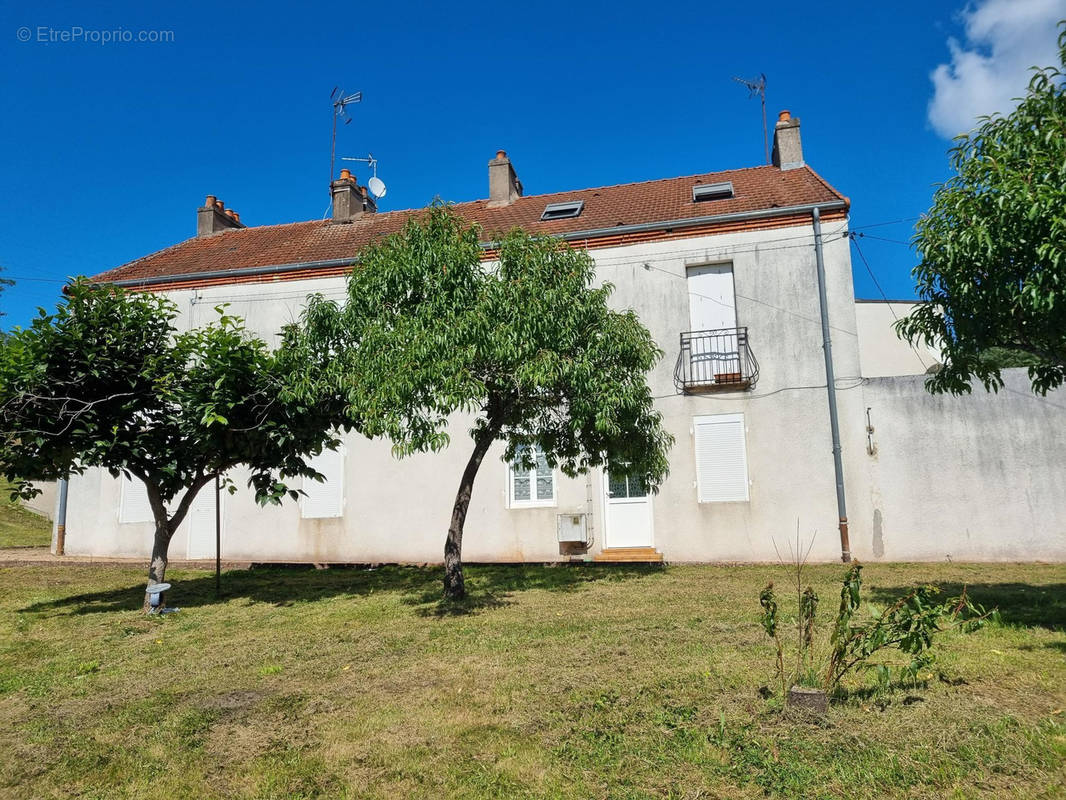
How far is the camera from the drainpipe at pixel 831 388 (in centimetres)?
1102

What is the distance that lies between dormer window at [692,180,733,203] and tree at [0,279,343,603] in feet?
28.9

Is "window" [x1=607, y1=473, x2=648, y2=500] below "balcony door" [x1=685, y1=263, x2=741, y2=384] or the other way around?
below

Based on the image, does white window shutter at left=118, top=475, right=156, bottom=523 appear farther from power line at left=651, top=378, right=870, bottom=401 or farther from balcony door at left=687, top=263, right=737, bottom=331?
balcony door at left=687, top=263, right=737, bottom=331

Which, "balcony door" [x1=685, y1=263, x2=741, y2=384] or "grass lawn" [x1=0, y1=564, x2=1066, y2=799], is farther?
"balcony door" [x1=685, y1=263, x2=741, y2=384]

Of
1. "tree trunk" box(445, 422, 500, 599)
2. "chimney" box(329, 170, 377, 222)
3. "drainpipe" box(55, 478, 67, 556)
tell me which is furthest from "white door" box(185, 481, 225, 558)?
"tree trunk" box(445, 422, 500, 599)

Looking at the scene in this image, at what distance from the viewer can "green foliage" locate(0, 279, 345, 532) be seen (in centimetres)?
762

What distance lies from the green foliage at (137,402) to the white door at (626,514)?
215 inches

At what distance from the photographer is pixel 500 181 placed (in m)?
15.9

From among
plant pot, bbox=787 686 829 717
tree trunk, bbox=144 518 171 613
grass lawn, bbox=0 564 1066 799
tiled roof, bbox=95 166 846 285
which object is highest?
tiled roof, bbox=95 166 846 285

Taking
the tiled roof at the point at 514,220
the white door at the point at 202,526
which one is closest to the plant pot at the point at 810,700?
the tiled roof at the point at 514,220

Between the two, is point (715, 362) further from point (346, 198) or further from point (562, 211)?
point (346, 198)

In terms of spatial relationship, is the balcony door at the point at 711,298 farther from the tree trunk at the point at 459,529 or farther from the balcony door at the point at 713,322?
the tree trunk at the point at 459,529

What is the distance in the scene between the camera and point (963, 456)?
10859 mm

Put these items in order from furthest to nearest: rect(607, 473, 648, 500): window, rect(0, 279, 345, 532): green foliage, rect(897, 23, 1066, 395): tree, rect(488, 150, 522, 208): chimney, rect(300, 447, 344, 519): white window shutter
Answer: rect(488, 150, 522, 208): chimney
rect(300, 447, 344, 519): white window shutter
rect(607, 473, 648, 500): window
rect(0, 279, 345, 532): green foliage
rect(897, 23, 1066, 395): tree
